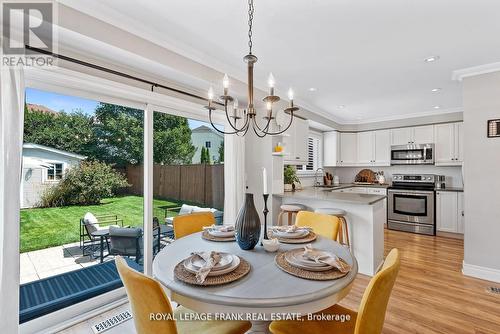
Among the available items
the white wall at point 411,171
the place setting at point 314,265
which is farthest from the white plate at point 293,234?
the white wall at point 411,171

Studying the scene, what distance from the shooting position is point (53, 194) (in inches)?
82.4

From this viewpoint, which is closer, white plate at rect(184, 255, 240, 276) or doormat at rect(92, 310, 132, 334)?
white plate at rect(184, 255, 240, 276)

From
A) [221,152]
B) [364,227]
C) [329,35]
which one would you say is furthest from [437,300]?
[221,152]

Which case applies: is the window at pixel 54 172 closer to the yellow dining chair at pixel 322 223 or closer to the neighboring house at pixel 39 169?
the neighboring house at pixel 39 169

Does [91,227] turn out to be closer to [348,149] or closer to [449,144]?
[348,149]

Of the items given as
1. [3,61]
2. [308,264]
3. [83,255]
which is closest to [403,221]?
[308,264]

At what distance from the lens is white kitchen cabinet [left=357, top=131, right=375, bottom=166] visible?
579 centimetres

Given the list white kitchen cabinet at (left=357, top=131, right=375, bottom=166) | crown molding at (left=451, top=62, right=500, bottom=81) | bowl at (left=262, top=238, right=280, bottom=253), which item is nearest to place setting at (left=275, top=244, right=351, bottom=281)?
bowl at (left=262, top=238, right=280, bottom=253)

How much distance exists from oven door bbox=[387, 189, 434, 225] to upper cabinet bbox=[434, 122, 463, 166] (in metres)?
0.75

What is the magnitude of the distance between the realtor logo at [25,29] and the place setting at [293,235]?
2.14 meters

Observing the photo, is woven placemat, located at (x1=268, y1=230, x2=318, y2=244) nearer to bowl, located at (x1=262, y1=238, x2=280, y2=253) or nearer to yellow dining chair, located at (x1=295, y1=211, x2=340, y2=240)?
bowl, located at (x1=262, y1=238, x2=280, y2=253)

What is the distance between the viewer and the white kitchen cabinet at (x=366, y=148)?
5793 mm

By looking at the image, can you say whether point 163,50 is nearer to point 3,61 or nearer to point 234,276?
point 3,61

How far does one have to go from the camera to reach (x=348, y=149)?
601cm
